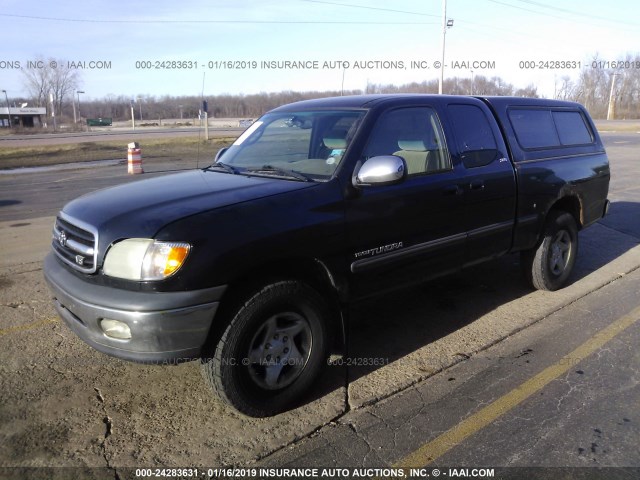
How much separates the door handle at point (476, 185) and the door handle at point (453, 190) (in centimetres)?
15

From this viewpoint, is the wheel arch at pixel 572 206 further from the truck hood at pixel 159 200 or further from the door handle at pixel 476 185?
the truck hood at pixel 159 200

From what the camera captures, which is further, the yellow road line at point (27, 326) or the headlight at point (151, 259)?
the yellow road line at point (27, 326)

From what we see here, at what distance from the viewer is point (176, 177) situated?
4078mm

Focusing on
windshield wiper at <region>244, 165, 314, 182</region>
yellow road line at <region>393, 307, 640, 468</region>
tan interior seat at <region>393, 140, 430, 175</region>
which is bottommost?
yellow road line at <region>393, 307, 640, 468</region>

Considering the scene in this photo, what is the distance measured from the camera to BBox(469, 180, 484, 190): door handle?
4303mm

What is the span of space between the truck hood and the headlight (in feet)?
0.23

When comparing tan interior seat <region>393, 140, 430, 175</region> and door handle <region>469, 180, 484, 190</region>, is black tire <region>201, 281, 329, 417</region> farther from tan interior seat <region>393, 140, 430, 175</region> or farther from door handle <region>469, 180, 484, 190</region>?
door handle <region>469, 180, 484, 190</region>

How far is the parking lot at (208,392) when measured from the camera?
2.93 metres

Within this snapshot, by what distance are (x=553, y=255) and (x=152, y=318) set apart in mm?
4318

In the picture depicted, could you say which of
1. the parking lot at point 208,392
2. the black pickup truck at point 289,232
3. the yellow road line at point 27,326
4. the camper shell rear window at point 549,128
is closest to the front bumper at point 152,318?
the black pickup truck at point 289,232

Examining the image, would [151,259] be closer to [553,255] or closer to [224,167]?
[224,167]

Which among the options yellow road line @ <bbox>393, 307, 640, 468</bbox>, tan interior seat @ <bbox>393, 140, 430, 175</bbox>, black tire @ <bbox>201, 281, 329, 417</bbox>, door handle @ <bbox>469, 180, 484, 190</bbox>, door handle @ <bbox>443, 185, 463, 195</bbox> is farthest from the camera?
door handle @ <bbox>469, 180, 484, 190</bbox>

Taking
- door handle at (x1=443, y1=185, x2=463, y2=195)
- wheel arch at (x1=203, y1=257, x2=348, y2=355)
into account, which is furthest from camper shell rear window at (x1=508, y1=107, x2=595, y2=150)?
wheel arch at (x1=203, y1=257, x2=348, y2=355)


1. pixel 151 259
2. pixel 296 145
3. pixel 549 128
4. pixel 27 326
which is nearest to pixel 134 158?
pixel 27 326
